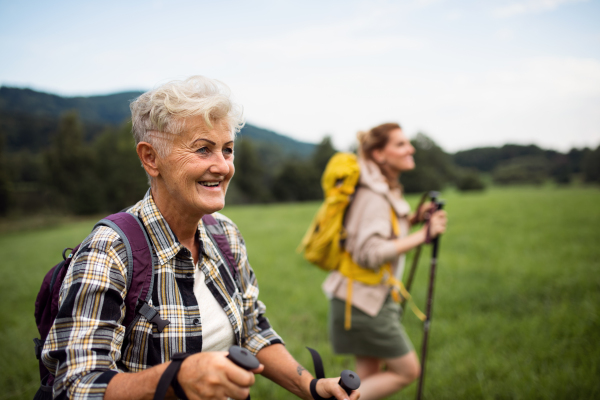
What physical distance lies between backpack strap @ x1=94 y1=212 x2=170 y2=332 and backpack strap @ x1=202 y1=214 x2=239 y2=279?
1.30 feet

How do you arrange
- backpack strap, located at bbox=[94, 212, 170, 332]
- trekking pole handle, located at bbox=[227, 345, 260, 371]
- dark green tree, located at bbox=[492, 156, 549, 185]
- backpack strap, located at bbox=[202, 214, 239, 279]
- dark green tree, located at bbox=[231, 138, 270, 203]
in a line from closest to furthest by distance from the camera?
1. trekking pole handle, located at bbox=[227, 345, 260, 371]
2. backpack strap, located at bbox=[94, 212, 170, 332]
3. backpack strap, located at bbox=[202, 214, 239, 279]
4. dark green tree, located at bbox=[231, 138, 270, 203]
5. dark green tree, located at bbox=[492, 156, 549, 185]

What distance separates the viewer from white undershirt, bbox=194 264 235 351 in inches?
59.8

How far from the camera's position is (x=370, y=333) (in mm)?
2967

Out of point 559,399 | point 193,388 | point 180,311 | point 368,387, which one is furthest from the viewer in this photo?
point 559,399

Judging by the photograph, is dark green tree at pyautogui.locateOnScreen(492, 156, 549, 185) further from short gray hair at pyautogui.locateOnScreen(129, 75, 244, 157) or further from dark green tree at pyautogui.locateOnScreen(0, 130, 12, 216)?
dark green tree at pyautogui.locateOnScreen(0, 130, 12, 216)

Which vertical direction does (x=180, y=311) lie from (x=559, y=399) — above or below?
above

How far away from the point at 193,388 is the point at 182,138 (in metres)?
0.96

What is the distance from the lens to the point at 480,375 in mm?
3596

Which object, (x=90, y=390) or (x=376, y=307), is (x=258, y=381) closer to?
(x=376, y=307)

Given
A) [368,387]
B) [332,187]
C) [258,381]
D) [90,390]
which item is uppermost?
[332,187]

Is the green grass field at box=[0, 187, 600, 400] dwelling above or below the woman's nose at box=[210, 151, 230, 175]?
below

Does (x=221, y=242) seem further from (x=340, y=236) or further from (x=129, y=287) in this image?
(x=340, y=236)

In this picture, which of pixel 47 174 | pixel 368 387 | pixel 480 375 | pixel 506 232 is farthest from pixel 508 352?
pixel 47 174

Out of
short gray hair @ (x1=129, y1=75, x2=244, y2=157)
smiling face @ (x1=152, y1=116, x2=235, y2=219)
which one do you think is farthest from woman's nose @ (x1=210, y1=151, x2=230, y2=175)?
short gray hair @ (x1=129, y1=75, x2=244, y2=157)
